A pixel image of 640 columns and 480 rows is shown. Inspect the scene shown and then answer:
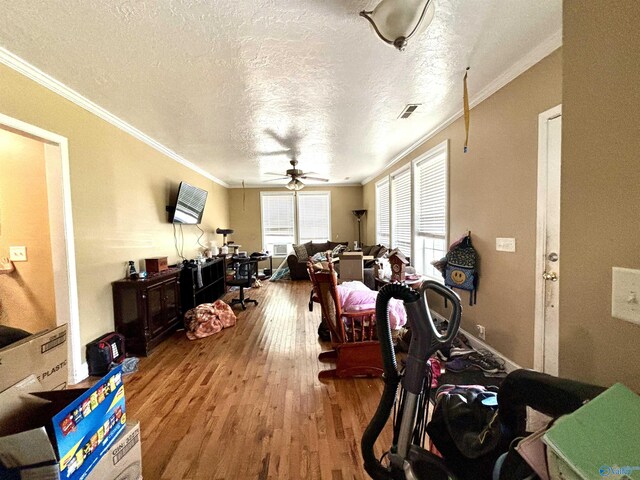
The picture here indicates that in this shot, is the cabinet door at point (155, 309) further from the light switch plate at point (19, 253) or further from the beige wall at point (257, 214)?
the beige wall at point (257, 214)

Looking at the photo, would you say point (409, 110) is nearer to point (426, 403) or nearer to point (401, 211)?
point (401, 211)

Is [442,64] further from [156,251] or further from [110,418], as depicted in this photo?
[156,251]

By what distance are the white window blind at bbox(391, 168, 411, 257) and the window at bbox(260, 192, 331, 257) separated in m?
2.75

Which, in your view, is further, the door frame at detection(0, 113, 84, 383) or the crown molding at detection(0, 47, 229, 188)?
the door frame at detection(0, 113, 84, 383)

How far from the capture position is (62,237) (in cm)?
225

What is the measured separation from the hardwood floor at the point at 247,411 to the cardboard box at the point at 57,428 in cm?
66

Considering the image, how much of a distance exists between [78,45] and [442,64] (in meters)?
2.59

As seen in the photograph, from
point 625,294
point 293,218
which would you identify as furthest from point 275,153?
point 625,294

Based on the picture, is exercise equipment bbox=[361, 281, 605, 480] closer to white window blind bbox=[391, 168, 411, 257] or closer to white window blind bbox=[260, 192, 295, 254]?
white window blind bbox=[391, 168, 411, 257]

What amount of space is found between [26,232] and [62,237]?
1.67 feet

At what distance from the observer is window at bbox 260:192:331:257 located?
7.66 metres

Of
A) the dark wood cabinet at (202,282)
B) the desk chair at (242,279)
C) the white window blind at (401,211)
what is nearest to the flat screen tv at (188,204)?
the dark wood cabinet at (202,282)

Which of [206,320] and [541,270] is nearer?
[541,270]

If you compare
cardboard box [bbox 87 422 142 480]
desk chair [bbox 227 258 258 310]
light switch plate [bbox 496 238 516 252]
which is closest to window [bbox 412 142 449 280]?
light switch plate [bbox 496 238 516 252]
